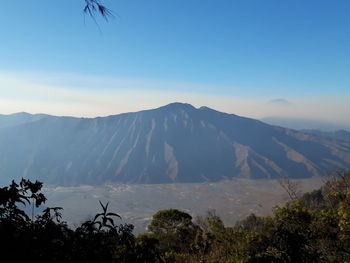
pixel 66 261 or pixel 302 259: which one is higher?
pixel 66 261

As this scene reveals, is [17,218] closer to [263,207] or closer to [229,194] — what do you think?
[263,207]

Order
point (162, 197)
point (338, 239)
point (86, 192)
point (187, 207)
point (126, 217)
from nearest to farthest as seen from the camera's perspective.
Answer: point (338, 239)
point (126, 217)
point (187, 207)
point (162, 197)
point (86, 192)

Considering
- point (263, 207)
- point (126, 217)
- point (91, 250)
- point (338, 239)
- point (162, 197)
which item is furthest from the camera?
point (162, 197)

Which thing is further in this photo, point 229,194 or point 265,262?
point 229,194

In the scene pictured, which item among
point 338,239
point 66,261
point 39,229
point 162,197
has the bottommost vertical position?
point 162,197

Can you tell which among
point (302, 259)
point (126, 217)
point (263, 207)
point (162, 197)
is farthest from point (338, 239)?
point (162, 197)

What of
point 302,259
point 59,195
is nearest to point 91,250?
point 302,259
